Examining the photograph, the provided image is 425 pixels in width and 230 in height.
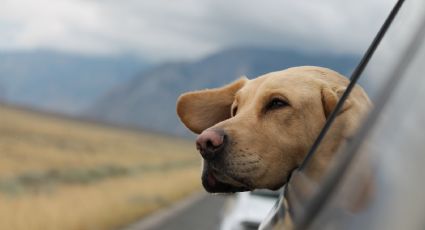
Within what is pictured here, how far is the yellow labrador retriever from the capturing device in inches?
84.8

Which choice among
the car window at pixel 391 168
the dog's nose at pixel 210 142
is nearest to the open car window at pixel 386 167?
the car window at pixel 391 168

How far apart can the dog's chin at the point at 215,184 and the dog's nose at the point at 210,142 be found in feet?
0.29

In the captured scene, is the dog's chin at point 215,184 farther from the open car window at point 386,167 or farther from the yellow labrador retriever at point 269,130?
the open car window at point 386,167

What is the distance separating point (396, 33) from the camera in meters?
1.64

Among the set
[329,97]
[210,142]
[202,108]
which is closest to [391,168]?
[210,142]

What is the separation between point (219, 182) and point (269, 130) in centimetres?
19

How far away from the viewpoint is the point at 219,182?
224 cm

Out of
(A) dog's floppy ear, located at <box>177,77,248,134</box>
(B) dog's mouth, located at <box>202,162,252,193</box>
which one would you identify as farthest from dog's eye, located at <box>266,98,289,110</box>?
(A) dog's floppy ear, located at <box>177,77,248,134</box>

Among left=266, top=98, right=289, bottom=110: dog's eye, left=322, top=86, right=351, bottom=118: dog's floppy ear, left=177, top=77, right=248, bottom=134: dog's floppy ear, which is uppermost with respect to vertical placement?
left=177, top=77, right=248, bottom=134: dog's floppy ear

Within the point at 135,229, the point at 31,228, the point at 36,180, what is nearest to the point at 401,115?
the point at 31,228

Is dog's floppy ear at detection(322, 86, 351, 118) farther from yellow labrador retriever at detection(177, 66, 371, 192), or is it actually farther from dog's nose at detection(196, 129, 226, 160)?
dog's nose at detection(196, 129, 226, 160)

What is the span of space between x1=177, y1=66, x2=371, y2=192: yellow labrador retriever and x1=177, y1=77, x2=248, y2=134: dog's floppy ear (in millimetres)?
176

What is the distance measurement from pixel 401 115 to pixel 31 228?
12182mm

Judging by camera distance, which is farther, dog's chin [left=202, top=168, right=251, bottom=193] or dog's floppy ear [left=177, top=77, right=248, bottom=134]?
dog's floppy ear [left=177, top=77, right=248, bottom=134]
